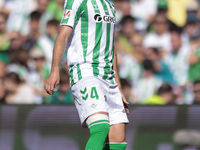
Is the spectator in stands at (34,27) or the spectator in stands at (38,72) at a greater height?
the spectator in stands at (34,27)

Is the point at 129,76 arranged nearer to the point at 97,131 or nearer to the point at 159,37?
the point at 159,37

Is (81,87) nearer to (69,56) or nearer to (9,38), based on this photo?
(69,56)

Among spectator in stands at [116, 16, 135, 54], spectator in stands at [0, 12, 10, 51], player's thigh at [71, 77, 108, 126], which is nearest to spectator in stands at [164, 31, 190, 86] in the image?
spectator in stands at [116, 16, 135, 54]

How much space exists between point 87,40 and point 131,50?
358 cm

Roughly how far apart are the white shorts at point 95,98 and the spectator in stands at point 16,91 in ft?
9.40

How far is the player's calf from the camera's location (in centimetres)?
283

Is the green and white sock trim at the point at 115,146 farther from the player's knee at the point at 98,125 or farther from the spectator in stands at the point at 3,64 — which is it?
the spectator in stands at the point at 3,64

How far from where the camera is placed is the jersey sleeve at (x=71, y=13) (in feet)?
9.87

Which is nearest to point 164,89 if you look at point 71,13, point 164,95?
point 164,95

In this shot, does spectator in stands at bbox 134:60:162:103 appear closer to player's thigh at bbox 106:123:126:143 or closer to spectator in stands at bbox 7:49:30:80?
spectator in stands at bbox 7:49:30:80

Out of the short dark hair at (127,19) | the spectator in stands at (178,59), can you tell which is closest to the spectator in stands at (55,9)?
the short dark hair at (127,19)

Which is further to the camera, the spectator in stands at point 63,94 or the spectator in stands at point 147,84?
the spectator in stands at point 147,84

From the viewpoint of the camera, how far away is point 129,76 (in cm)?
633

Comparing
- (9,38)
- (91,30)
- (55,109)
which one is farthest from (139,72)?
(91,30)
